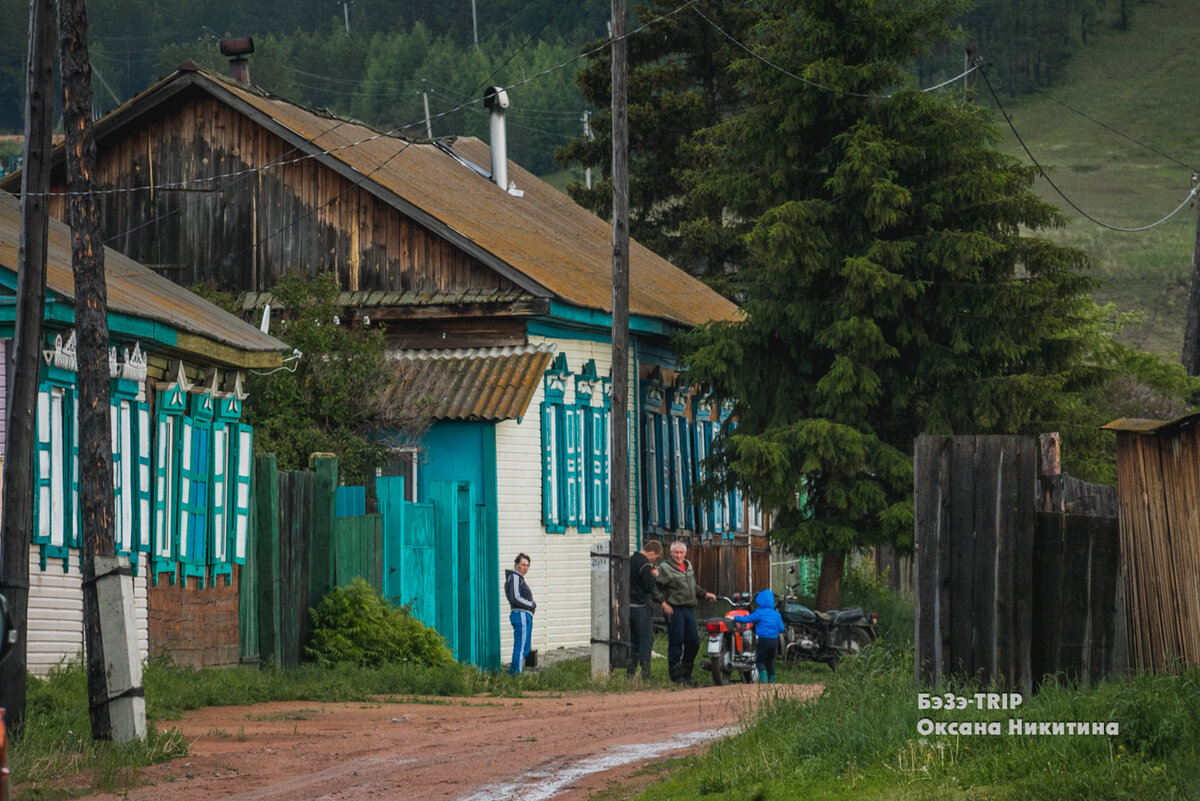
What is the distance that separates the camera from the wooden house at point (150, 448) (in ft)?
47.3

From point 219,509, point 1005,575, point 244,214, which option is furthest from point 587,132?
point 1005,575

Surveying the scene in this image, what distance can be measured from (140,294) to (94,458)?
5162 millimetres

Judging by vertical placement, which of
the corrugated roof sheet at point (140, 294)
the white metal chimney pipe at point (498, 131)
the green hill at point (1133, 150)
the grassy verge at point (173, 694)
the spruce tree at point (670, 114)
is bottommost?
the grassy verge at point (173, 694)

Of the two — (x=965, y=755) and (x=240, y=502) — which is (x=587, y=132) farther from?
(x=965, y=755)

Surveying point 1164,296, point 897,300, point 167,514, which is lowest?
point 167,514

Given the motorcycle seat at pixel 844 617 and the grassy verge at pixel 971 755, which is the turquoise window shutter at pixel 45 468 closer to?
the grassy verge at pixel 971 755

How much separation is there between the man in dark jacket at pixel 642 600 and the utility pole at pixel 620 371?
0.46 meters

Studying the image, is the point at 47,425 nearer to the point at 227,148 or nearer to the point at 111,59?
the point at 227,148

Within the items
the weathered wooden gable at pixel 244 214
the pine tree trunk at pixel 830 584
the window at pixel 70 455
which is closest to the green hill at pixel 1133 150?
the pine tree trunk at pixel 830 584

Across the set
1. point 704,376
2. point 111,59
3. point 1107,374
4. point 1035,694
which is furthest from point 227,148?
point 111,59

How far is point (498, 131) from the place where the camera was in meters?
30.7

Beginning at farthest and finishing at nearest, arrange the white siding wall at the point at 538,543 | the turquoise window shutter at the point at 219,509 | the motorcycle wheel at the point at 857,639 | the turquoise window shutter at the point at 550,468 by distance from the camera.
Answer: the turquoise window shutter at the point at 550,468, the motorcycle wheel at the point at 857,639, the white siding wall at the point at 538,543, the turquoise window shutter at the point at 219,509

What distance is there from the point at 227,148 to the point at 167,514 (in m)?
10.1

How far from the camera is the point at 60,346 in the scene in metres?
14.6
